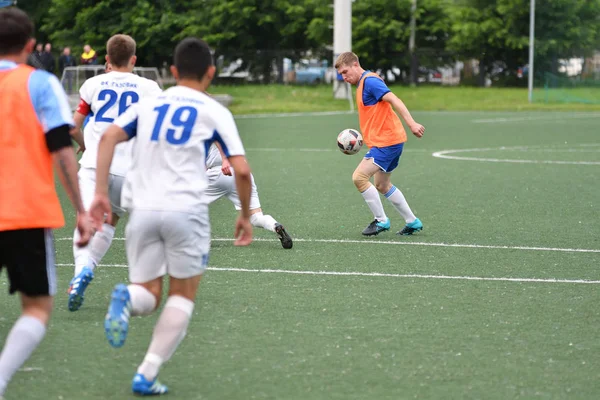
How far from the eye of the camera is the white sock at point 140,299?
17.1 ft

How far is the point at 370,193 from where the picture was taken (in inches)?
432

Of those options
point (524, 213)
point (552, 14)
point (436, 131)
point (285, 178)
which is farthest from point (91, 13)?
point (524, 213)

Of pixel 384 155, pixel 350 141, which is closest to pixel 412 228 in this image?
pixel 384 155

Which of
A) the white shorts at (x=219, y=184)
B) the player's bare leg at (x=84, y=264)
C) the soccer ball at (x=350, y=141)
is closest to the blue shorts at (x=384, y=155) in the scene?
the soccer ball at (x=350, y=141)

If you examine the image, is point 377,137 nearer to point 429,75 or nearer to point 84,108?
point 84,108

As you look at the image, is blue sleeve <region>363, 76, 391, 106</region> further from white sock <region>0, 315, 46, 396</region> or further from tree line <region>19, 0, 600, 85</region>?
tree line <region>19, 0, 600, 85</region>

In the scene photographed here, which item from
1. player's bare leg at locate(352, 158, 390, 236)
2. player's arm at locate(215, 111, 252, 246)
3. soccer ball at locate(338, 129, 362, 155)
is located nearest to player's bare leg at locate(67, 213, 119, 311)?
player's arm at locate(215, 111, 252, 246)

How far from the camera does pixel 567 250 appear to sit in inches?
394

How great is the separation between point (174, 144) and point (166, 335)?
0.89m

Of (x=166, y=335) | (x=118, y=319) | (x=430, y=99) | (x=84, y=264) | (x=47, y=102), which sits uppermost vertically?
(x=47, y=102)

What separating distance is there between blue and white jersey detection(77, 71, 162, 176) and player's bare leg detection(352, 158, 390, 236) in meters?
3.65

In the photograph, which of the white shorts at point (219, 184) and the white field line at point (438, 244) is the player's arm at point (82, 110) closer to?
the white shorts at point (219, 184)

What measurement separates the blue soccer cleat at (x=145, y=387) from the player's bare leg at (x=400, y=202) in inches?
235

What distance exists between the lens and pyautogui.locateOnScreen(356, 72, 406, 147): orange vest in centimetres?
1080
